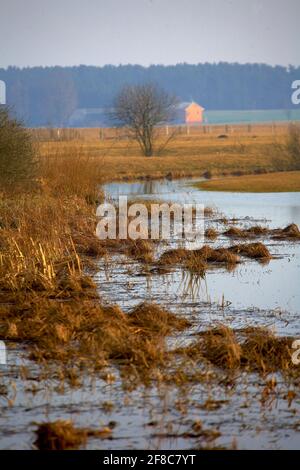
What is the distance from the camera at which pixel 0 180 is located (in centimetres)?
2631

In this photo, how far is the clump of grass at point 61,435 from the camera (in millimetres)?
8101

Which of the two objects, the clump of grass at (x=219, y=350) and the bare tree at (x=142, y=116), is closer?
the clump of grass at (x=219, y=350)

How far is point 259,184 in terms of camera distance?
132ft

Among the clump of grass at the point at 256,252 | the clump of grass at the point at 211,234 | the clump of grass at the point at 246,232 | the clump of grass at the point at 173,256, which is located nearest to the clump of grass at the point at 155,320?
the clump of grass at the point at 173,256

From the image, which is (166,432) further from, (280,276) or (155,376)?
(280,276)

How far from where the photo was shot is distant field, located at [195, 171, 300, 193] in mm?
38969

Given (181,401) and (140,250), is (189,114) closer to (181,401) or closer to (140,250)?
(140,250)

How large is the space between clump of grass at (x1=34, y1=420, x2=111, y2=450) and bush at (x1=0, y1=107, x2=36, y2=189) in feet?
59.3

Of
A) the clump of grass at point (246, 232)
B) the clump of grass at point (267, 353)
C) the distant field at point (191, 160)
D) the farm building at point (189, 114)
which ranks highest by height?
the farm building at point (189, 114)

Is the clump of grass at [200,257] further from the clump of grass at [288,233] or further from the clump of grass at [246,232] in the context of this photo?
the clump of grass at [246,232]

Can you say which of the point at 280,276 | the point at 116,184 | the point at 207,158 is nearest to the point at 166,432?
the point at 280,276

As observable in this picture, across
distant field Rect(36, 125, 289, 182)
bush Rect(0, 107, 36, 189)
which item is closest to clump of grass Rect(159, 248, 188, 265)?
bush Rect(0, 107, 36, 189)

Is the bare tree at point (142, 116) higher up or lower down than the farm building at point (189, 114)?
lower down

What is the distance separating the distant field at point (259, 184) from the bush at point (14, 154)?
13.7 meters
